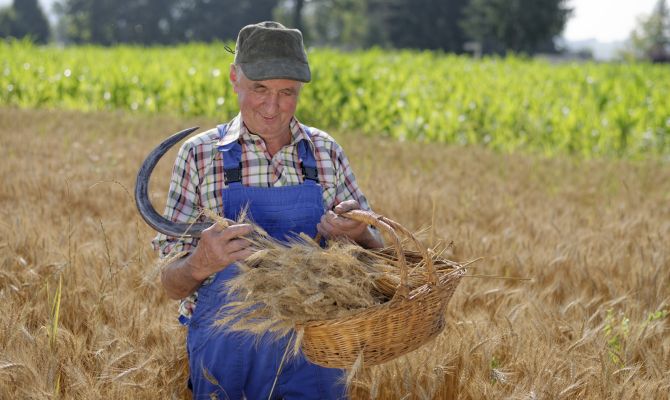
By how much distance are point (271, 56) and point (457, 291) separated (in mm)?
1734

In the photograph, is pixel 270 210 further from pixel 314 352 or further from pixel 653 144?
pixel 653 144

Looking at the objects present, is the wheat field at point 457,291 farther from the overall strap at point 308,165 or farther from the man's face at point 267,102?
the man's face at point 267,102

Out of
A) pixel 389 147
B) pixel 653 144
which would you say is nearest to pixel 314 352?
pixel 389 147

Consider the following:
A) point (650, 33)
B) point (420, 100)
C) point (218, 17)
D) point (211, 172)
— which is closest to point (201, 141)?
point (211, 172)

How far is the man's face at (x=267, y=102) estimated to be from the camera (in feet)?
8.09

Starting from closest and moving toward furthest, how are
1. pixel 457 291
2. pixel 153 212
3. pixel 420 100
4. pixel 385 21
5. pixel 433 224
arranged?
pixel 153 212
pixel 433 224
pixel 457 291
pixel 420 100
pixel 385 21

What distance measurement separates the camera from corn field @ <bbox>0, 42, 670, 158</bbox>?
10.0 meters

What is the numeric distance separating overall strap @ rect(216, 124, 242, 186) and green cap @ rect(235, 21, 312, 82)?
0.26 m

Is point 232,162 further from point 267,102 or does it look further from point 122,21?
point 122,21

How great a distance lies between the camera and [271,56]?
2424mm

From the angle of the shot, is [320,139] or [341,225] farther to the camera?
[320,139]

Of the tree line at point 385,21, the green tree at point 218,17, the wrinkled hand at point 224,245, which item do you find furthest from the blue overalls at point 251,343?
the green tree at point 218,17

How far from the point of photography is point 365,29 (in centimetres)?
6444

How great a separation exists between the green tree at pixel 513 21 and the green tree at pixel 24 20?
3530 centimetres
